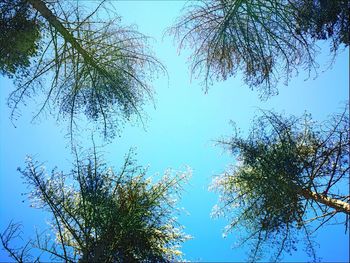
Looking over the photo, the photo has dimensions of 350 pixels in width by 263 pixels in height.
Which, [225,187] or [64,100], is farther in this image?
[225,187]

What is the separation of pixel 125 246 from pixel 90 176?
1556mm

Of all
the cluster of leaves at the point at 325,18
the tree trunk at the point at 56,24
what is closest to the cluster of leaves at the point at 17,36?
the tree trunk at the point at 56,24

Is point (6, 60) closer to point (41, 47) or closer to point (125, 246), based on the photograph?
point (41, 47)

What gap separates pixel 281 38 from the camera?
737cm

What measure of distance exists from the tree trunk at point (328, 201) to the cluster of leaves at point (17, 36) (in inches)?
244

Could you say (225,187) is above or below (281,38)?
below

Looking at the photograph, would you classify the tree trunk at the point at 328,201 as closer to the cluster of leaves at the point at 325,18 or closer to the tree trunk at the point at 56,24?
the cluster of leaves at the point at 325,18

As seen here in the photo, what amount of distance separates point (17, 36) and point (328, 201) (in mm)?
7236

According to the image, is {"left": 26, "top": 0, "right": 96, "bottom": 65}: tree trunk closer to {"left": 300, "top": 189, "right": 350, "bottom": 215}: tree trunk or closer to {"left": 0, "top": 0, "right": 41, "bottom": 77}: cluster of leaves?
{"left": 0, "top": 0, "right": 41, "bottom": 77}: cluster of leaves

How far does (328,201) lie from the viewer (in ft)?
26.7

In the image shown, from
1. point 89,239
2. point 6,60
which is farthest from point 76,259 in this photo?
point 6,60

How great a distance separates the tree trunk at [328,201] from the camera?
7438mm

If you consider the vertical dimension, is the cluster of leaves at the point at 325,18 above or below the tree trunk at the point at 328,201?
above

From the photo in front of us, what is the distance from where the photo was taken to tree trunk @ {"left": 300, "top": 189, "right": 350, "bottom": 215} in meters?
7.44
